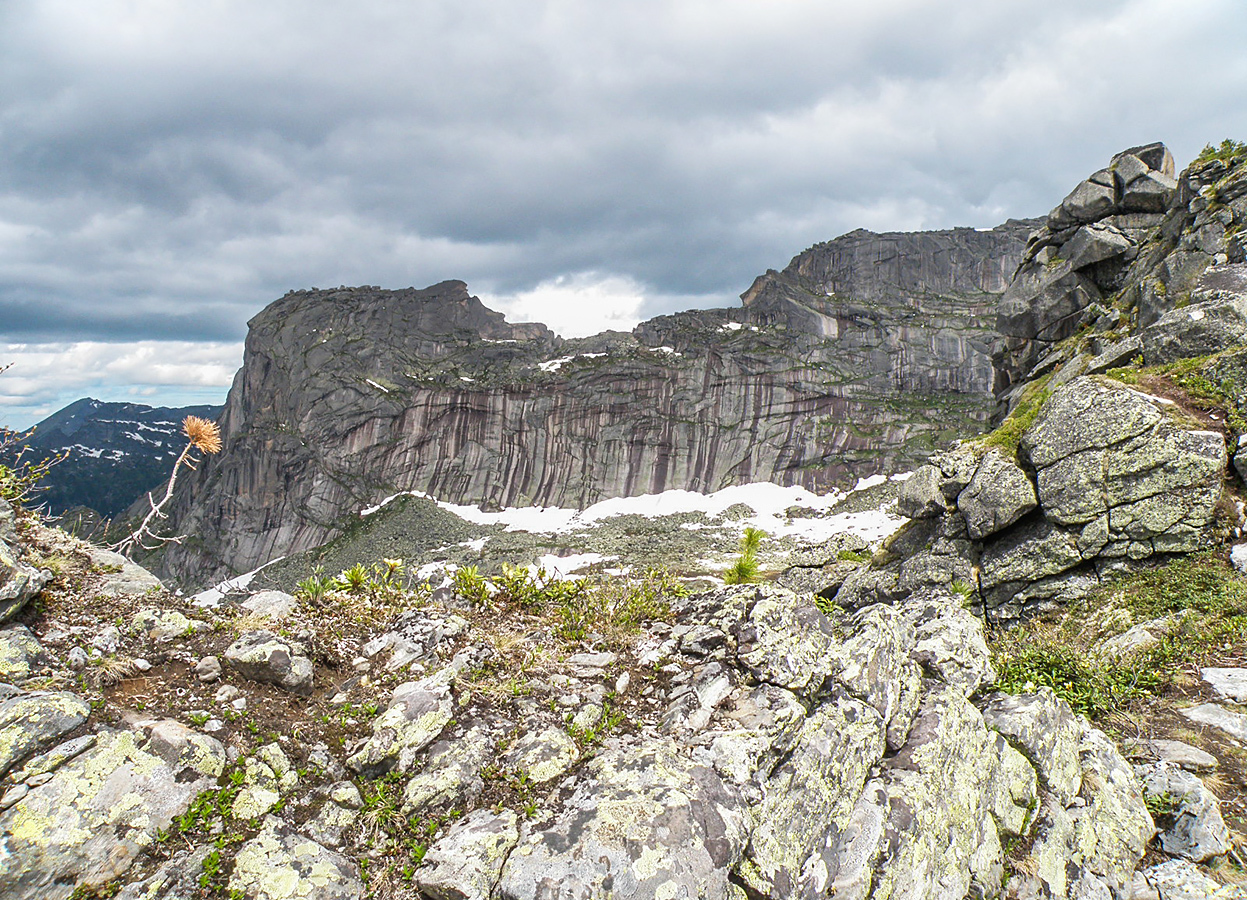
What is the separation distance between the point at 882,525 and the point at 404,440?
108 metres

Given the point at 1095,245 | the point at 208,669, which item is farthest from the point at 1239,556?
the point at 1095,245

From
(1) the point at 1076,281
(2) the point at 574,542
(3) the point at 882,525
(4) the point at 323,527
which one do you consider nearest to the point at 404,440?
(4) the point at 323,527

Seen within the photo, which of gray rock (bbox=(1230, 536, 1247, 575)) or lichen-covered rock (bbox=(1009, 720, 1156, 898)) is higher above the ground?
gray rock (bbox=(1230, 536, 1247, 575))

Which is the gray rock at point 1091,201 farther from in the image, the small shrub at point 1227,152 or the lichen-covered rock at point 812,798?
the lichen-covered rock at point 812,798

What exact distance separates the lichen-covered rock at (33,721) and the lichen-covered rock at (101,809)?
1.04 feet

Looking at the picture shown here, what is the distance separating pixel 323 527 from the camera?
133 m

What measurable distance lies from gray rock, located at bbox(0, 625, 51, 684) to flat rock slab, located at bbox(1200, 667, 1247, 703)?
16.1 metres

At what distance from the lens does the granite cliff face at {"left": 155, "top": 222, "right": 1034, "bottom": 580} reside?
137 meters

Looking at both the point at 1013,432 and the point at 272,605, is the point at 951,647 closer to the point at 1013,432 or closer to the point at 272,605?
the point at 272,605

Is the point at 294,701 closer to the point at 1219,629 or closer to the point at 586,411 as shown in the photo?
the point at 1219,629

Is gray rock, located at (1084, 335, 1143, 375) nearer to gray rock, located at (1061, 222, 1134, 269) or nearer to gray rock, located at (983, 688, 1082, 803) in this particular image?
gray rock, located at (1061, 222, 1134, 269)

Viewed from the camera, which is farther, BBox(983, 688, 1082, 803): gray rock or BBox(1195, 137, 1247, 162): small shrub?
BBox(1195, 137, 1247, 162): small shrub

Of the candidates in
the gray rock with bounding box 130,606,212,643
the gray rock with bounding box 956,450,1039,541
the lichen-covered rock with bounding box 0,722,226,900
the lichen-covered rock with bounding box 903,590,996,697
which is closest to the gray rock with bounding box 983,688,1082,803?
the lichen-covered rock with bounding box 903,590,996,697

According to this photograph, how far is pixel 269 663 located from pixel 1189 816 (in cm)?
1188
